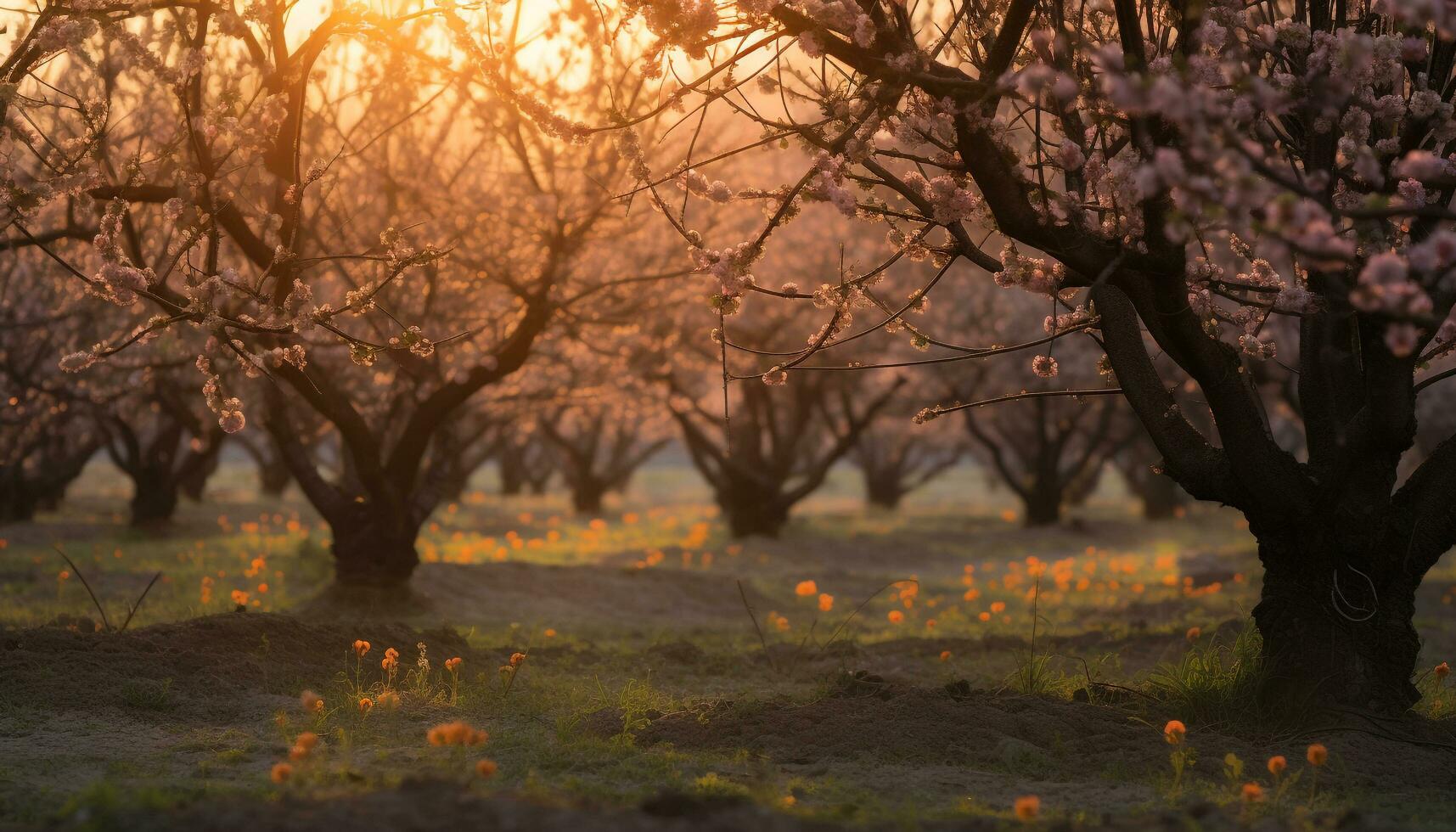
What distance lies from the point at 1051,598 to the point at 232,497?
88.6ft

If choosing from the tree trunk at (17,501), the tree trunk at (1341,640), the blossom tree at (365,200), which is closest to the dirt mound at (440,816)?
the tree trunk at (1341,640)

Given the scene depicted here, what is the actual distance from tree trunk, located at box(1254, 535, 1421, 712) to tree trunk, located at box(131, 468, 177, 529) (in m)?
19.4

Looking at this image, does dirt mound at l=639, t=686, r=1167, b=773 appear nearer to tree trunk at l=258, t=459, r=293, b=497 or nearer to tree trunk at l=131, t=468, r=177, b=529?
tree trunk at l=131, t=468, r=177, b=529

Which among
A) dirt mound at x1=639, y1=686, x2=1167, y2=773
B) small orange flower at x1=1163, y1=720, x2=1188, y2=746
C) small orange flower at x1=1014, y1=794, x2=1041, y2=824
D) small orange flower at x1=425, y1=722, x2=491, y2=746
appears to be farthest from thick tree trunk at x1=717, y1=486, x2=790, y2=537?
small orange flower at x1=1014, y1=794, x2=1041, y2=824

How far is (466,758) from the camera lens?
19.5 ft

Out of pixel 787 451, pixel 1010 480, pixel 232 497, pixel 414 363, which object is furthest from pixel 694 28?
pixel 232 497

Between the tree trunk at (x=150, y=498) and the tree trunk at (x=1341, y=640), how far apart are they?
1943cm

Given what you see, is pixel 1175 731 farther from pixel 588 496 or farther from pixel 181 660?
pixel 588 496

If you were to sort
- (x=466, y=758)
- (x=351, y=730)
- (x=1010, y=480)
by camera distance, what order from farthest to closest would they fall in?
1. (x=1010, y=480)
2. (x=351, y=730)
3. (x=466, y=758)

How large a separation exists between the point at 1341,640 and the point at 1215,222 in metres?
3.15

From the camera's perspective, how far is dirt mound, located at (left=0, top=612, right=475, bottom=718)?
705cm

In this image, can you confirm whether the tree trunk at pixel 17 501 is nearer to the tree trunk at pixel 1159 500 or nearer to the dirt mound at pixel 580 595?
the dirt mound at pixel 580 595

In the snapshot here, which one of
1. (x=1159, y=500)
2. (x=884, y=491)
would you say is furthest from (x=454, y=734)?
(x=884, y=491)

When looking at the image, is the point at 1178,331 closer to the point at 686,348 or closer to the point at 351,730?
the point at 351,730
